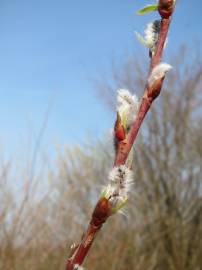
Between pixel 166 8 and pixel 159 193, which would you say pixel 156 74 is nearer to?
pixel 166 8

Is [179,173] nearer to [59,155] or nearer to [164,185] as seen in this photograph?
[164,185]

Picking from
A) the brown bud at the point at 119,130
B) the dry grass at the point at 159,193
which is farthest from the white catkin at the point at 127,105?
the dry grass at the point at 159,193

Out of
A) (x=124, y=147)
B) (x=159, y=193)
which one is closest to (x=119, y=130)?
(x=124, y=147)

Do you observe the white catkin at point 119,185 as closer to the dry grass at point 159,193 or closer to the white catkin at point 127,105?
the white catkin at point 127,105

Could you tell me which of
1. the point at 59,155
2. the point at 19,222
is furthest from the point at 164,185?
the point at 19,222

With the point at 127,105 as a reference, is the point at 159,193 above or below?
above

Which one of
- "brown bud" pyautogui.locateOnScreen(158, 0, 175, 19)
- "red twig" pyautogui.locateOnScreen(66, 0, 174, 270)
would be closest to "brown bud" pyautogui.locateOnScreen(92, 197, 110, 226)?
"red twig" pyautogui.locateOnScreen(66, 0, 174, 270)

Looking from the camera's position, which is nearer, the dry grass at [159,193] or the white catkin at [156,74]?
the white catkin at [156,74]

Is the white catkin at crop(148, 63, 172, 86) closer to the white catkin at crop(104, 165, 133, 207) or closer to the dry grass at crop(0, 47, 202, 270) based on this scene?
the white catkin at crop(104, 165, 133, 207)
